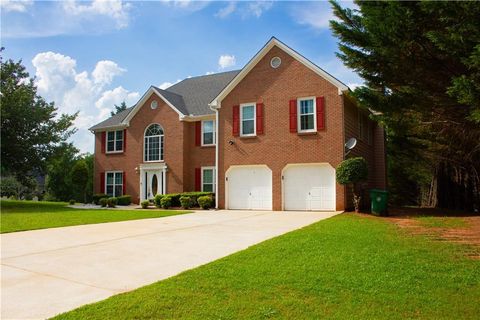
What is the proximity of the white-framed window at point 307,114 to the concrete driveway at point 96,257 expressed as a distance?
25.9ft

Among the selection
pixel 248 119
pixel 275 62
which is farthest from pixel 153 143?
pixel 275 62

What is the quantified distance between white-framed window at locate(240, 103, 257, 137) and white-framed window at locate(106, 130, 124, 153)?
10215 mm

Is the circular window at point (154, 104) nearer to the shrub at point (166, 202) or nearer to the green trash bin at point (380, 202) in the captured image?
the shrub at point (166, 202)

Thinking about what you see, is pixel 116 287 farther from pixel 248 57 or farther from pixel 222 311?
pixel 248 57

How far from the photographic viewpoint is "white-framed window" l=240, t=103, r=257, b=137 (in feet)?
67.8

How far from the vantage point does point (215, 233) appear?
11016 mm

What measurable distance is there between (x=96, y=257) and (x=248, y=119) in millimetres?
14195

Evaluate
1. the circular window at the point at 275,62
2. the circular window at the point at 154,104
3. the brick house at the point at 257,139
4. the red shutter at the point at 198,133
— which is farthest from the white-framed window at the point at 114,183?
the circular window at the point at 275,62

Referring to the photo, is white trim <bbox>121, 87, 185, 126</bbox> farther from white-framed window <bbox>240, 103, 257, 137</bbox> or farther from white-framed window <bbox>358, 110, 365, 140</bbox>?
white-framed window <bbox>358, 110, 365, 140</bbox>

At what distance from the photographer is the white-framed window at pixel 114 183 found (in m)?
26.7

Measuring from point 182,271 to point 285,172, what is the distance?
13817 mm

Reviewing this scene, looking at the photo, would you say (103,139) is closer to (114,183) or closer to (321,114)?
(114,183)

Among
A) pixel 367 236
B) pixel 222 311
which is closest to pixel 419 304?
pixel 222 311

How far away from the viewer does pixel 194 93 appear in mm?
26969
